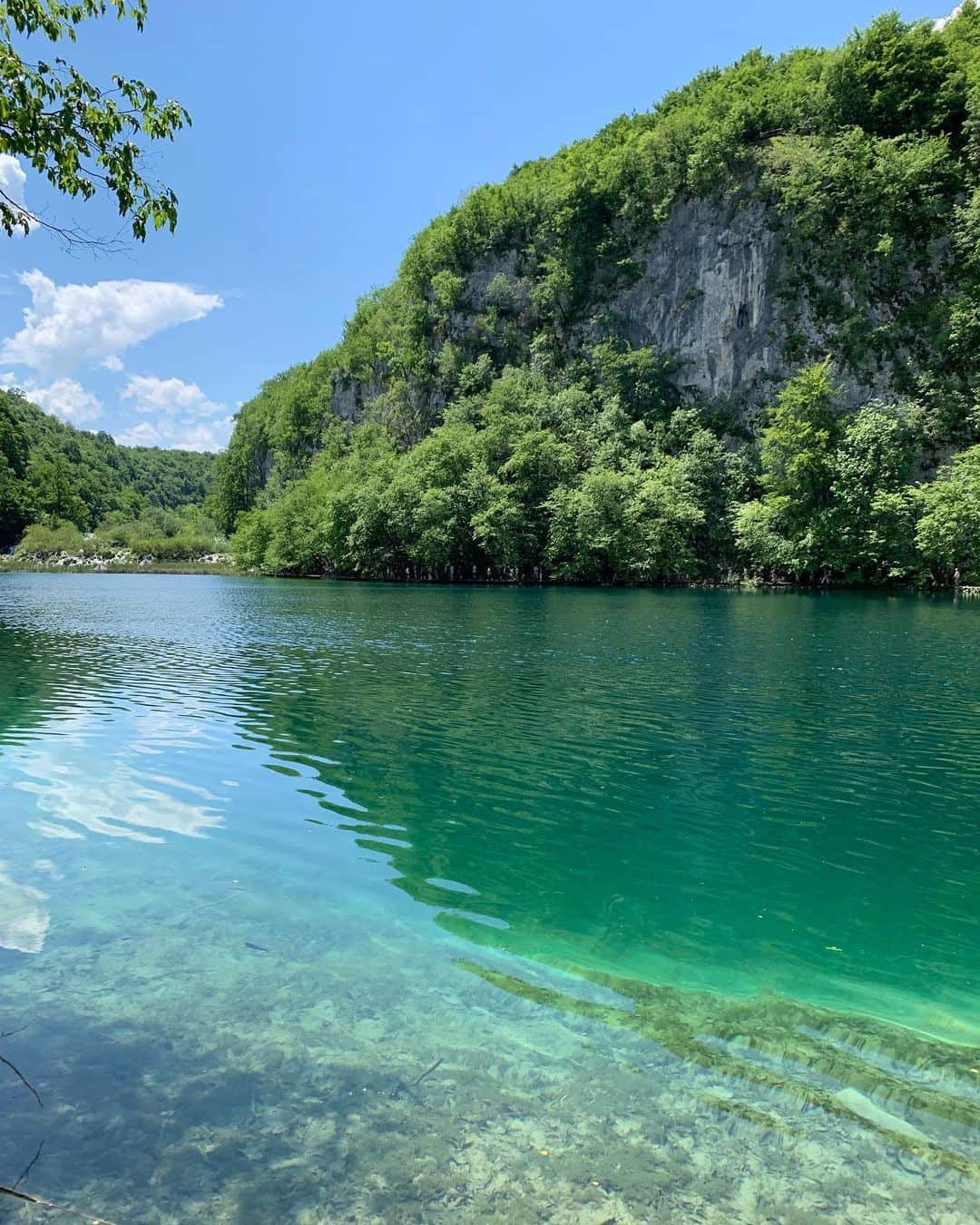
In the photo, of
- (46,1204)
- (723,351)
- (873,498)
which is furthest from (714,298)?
(46,1204)

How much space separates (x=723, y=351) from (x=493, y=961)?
82897mm

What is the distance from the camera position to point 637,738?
15062 mm

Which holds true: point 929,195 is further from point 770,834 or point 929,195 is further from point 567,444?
point 770,834

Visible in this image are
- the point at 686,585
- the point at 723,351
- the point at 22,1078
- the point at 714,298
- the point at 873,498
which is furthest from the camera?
the point at 714,298

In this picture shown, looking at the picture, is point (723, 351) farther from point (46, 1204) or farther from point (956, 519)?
point (46, 1204)

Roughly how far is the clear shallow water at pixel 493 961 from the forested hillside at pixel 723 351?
53.6 m

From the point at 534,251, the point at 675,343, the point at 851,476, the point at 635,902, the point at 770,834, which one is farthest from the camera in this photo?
the point at 534,251

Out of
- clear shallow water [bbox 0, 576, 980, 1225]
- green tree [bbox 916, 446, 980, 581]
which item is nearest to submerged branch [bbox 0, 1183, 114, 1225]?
clear shallow water [bbox 0, 576, 980, 1225]

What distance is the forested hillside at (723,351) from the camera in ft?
215

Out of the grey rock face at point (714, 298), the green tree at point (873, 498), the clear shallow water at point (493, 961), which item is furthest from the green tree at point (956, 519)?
the clear shallow water at point (493, 961)

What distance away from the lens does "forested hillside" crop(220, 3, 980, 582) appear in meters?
65.5

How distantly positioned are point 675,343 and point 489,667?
7154 centimetres

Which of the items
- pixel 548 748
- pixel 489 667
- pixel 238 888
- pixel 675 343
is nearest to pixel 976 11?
pixel 675 343

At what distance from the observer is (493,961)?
6.64m
